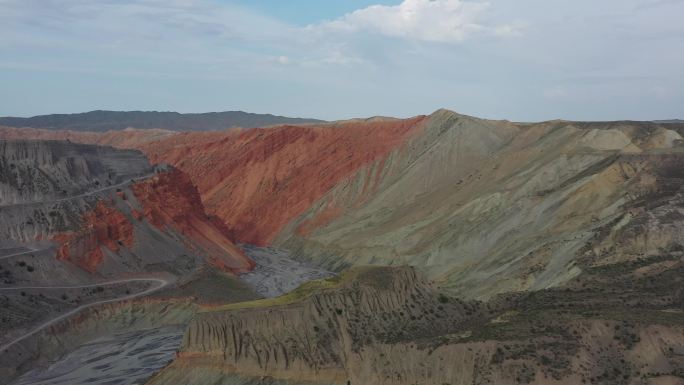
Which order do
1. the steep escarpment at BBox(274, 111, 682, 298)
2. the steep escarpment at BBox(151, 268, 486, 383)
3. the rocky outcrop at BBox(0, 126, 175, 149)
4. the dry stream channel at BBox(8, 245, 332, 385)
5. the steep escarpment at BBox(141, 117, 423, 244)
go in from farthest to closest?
the rocky outcrop at BBox(0, 126, 175, 149) < the steep escarpment at BBox(141, 117, 423, 244) < the steep escarpment at BBox(274, 111, 682, 298) < the dry stream channel at BBox(8, 245, 332, 385) < the steep escarpment at BBox(151, 268, 486, 383)

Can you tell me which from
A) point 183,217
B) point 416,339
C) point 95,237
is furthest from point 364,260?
point 416,339

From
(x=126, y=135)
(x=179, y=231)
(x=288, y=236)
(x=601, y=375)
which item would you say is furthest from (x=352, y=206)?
(x=126, y=135)

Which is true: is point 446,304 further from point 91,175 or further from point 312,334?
point 91,175

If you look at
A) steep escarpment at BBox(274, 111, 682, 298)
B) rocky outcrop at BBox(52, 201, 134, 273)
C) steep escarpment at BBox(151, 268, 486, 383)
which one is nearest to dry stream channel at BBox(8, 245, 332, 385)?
rocky outcrop at BBox(52, 201, 134, 273)

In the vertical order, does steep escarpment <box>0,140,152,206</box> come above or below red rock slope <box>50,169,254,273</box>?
above

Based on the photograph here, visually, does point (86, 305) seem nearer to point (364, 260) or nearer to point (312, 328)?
point (364, 260)

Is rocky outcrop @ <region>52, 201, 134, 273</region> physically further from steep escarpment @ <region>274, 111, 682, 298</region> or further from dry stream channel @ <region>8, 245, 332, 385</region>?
steep escarpment @ <region>274, 111, 682, 298</region>
